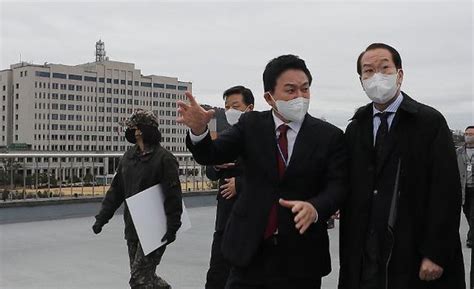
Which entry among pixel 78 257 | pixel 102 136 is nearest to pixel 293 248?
pixel 78 257

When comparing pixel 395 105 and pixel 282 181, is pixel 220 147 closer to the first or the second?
pixel 282 181

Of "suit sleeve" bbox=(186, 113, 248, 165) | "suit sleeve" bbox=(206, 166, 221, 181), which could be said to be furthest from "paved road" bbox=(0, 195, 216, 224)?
"suit sleeve" bbox=(186, 113, 248, 165)

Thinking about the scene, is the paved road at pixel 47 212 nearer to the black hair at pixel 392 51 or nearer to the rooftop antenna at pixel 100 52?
the black hair at pixel 392 51

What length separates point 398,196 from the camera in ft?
8.04

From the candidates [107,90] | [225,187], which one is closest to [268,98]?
[225,187]

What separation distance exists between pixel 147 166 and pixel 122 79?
3439 inches

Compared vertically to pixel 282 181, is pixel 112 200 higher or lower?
lower

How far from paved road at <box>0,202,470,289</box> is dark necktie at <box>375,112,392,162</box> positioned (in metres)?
2.55

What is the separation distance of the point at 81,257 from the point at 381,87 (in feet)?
14.4

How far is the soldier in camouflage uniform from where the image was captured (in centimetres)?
416

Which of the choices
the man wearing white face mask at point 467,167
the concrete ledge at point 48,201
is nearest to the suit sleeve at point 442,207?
the man wearing white face mask at point 467,167

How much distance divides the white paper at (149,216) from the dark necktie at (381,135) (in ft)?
6.64

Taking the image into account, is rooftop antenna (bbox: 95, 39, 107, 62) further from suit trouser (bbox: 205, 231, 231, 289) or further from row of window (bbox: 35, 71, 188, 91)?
suit trouser (bbox: 205, 231, 231, 289)

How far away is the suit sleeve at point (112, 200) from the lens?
438 cm
